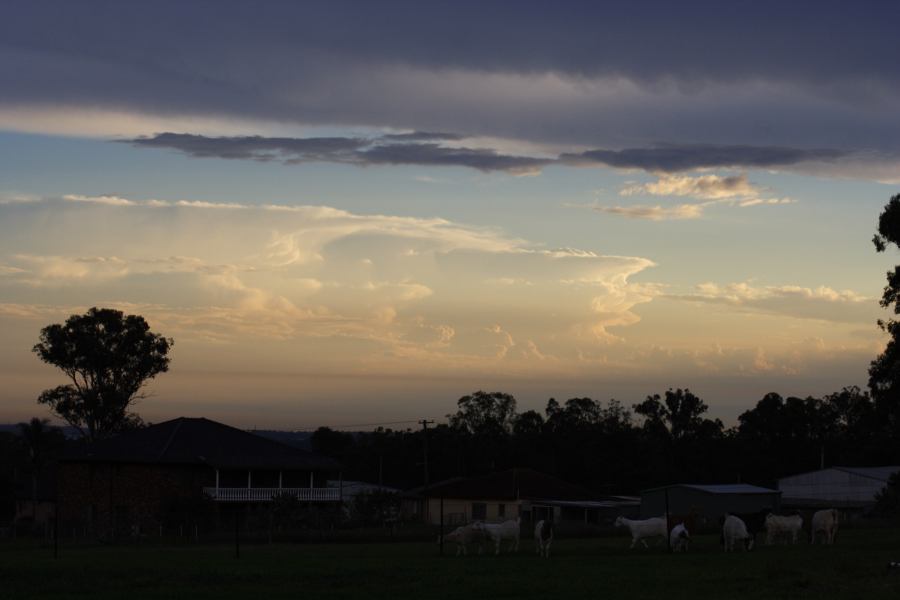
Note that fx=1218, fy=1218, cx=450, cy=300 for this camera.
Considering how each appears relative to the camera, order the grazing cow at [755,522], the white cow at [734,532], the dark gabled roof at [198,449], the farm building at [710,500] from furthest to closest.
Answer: the farm building at [710,500] → the dark gabled roof at [198,449] → the grazing cow at [755,522] → the white cow at [734,532]

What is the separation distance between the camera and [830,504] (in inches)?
4166

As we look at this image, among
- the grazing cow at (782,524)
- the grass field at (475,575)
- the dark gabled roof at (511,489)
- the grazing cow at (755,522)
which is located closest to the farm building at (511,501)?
the dark gabled roof at (511,489)

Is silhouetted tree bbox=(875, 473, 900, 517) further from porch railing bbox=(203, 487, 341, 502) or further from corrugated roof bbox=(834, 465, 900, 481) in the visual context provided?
porch railing bbox=(203, 487, 341, 502)

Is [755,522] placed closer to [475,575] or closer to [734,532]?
[734,532]

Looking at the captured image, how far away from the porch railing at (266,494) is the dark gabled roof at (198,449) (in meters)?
1.51

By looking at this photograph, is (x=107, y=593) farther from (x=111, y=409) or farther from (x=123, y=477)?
(x=111, y=409)

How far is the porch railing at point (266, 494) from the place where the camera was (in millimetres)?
78750

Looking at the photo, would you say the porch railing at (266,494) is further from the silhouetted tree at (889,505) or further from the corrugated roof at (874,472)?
the corrugated roof at (874,472)

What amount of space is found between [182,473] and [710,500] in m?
37.8

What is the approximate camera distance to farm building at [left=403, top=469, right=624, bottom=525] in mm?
91500

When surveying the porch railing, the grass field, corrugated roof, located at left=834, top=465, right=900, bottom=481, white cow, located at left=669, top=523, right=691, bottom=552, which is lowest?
the grass field

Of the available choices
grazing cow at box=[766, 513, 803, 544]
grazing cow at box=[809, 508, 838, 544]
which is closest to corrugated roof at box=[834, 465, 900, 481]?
grazing cow at box=[766, 513, 803, 544]

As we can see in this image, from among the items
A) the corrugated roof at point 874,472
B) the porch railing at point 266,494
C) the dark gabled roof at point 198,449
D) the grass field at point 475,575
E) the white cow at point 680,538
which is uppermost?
the dark gabled roof at point 198,449

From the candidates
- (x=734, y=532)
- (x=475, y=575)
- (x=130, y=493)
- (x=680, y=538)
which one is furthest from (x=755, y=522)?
(x=130, y=493)
